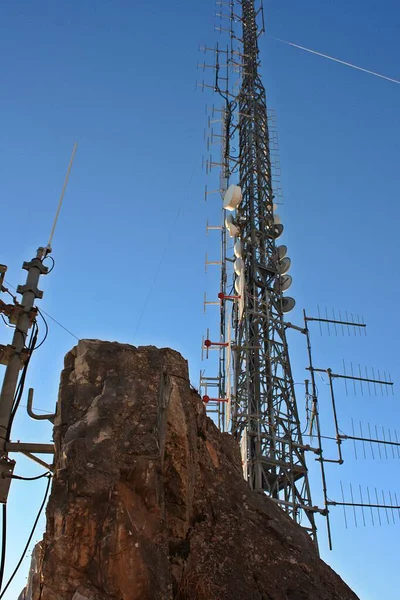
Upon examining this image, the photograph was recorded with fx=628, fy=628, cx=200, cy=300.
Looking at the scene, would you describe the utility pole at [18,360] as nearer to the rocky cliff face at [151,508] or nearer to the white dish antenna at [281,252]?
the rocky cliff face at [151,508]

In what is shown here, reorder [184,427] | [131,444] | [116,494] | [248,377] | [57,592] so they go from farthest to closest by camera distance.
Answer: [248,377] → [184,427] → [131,444] → [116,494] → [57,592]

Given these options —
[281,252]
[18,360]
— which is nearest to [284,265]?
[281,252]

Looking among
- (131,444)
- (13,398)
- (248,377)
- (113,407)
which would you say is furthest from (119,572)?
(248,377)

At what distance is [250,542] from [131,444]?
1691mm

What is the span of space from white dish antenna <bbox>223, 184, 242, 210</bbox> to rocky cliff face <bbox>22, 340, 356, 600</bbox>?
13.6 metres

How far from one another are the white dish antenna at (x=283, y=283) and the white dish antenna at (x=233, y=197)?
9.25 ft

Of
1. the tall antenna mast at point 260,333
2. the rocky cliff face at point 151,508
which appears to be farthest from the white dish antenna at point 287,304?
the rocky cliff face at point 151,508

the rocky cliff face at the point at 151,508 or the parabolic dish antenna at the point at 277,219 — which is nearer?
the rocky cliff face at the point at 151,508

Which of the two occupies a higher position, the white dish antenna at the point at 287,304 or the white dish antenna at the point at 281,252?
the white dish antenna at the point at 281,252

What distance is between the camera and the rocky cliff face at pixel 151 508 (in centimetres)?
554

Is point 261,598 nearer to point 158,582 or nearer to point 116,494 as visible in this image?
point 158,582

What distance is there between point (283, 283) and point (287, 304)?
76cm

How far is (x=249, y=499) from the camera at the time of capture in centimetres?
720

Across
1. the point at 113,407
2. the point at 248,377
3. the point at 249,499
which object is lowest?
the point at 249,499
